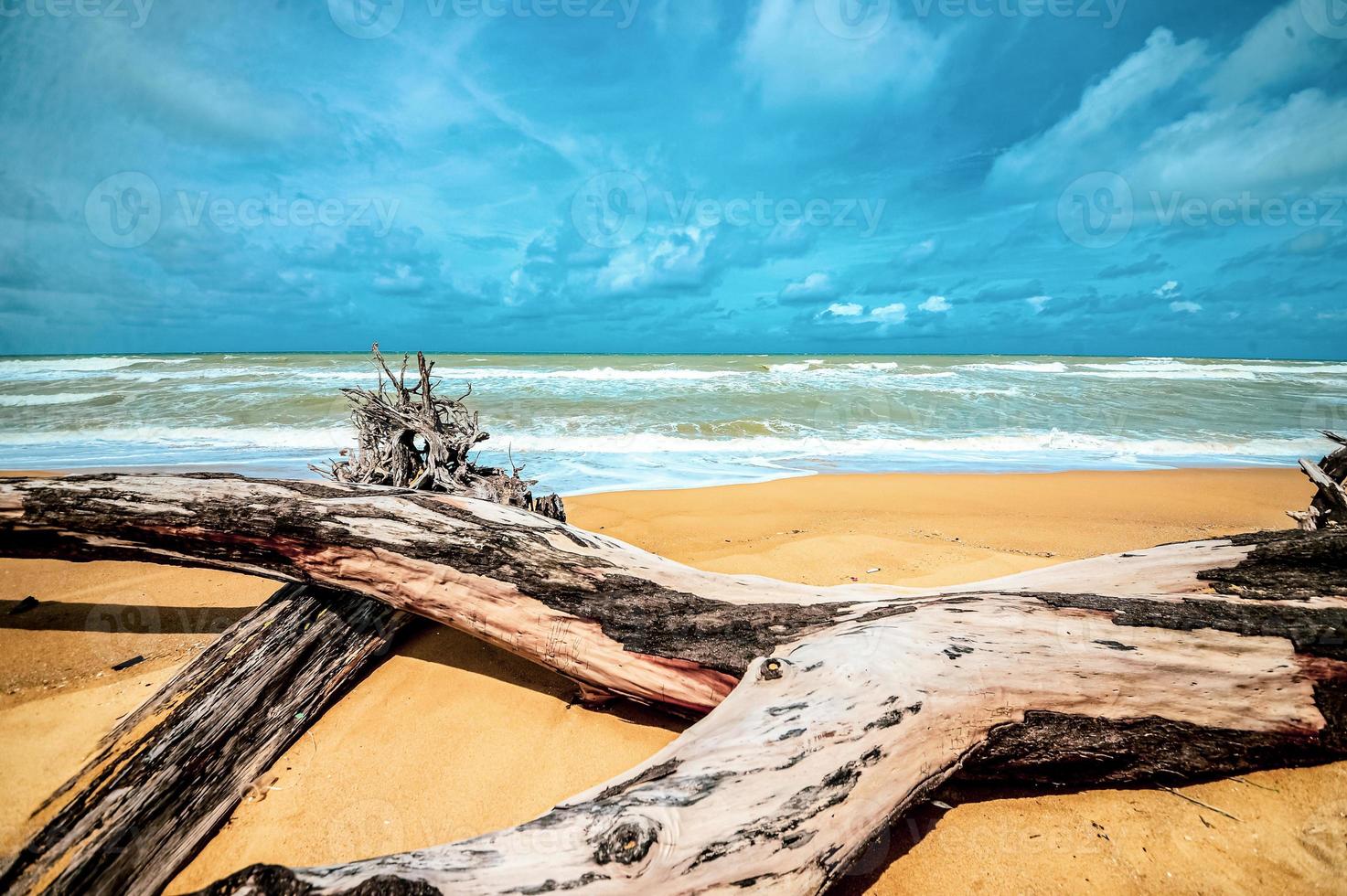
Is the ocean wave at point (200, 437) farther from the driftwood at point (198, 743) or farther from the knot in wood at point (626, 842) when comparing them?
the knot in wood at point (626, 842)

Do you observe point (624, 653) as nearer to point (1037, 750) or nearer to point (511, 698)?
point (511, 698)

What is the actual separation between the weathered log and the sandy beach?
0.11 m

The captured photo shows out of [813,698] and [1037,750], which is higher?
[813,698]

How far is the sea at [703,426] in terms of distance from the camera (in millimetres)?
9156

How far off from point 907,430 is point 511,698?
11744 millimetres

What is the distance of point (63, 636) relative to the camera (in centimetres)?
303

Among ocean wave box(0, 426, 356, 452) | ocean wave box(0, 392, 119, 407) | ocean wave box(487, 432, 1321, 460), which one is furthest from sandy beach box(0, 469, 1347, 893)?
ocean wave box(0, 392, 119, 407)

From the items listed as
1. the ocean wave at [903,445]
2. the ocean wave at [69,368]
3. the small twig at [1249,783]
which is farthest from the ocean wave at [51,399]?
the small twig at [1249,783]

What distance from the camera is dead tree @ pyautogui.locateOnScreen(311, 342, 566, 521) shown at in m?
3.84

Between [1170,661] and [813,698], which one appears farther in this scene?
[1170,661]

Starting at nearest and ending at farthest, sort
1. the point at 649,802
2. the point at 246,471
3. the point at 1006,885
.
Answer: the point at 649,802, the point at 1006,885, the point at 246,471

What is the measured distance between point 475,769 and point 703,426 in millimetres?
→ 10607

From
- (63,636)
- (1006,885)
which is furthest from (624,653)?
(63,636)

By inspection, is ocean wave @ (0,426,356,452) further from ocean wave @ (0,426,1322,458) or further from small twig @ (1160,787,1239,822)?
small twig @ (1160,787,1239,822)
